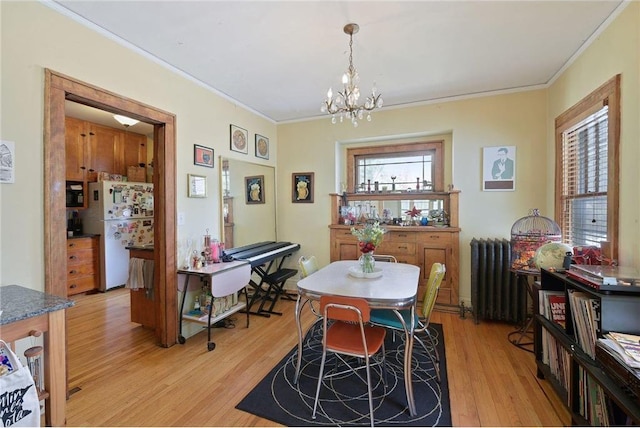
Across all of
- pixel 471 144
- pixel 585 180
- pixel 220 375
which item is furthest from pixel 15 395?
pixel 471 144

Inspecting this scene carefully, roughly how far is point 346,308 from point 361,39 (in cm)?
205

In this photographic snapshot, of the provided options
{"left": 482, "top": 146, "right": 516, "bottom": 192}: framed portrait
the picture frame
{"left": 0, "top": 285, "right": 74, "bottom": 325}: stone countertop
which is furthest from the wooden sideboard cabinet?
{"left": 0, "top": 285, "right": 74, "bottom": 325}: stone countertop

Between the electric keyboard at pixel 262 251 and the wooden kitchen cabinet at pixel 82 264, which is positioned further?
the wooden kitchen cabinet at pixel 82 264

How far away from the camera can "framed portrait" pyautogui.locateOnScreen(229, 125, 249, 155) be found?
139 inches

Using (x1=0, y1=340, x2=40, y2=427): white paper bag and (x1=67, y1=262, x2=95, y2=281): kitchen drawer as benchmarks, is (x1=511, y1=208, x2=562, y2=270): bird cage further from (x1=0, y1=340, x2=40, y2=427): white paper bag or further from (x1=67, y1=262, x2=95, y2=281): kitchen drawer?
(x1=67, y1=262, x2=95, y2=281): kitchen drawer

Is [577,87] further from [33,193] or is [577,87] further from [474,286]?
[33,193]

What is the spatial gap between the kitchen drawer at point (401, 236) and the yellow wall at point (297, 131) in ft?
2.00

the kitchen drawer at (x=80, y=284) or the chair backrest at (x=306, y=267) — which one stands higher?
the chair backrest at (x=306, y=267)

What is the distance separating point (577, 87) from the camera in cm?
253

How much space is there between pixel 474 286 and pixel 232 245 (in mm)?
2897

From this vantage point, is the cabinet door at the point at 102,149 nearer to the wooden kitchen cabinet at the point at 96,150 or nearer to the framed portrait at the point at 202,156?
the wooden kitchen cabinet at the point at 96,150

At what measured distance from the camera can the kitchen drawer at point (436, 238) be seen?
3.51 m

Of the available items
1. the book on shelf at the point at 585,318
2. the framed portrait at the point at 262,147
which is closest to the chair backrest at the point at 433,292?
the book on shelf at the point at 585,318

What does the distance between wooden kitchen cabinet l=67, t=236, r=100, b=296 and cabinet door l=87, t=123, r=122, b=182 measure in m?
1.01
